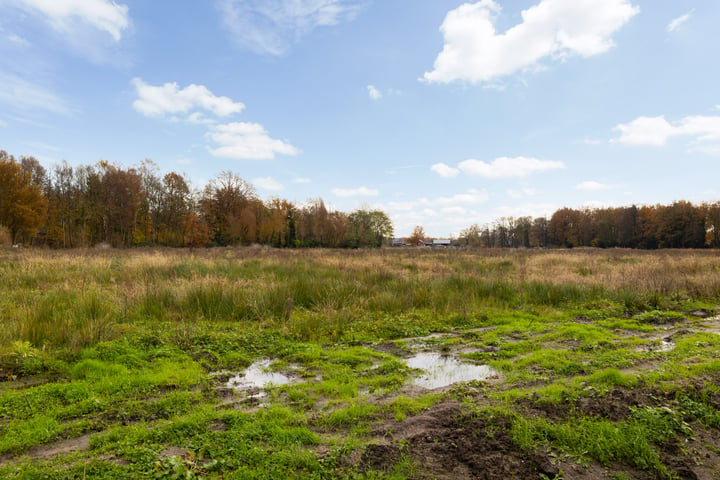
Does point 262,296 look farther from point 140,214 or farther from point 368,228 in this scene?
point 368,228

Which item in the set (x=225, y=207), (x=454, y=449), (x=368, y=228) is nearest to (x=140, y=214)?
(x=225, y=207)

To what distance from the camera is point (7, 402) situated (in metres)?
4.18

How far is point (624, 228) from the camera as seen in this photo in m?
69.8

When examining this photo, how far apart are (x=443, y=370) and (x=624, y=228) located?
81748mm

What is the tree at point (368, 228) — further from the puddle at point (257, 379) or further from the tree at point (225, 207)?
the puddle at point (257, 379)

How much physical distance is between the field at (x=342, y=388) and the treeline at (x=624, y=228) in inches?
2687

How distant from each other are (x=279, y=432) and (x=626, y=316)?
33.2 feet

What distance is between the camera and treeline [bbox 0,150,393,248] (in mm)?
38219

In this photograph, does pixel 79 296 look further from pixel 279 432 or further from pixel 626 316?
pixel 626 316

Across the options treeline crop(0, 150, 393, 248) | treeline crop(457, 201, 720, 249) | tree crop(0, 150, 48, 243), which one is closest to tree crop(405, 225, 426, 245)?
treeline crop(457, 201, 720, 249)

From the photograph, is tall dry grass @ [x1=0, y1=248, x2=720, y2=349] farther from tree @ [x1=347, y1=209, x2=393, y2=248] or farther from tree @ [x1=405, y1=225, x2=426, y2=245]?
tree @ [x1=405, y1=225, x2=426, y2=245]

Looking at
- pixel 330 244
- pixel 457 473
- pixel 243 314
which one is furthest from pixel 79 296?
pixel 330 244

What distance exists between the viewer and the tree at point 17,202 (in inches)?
1411

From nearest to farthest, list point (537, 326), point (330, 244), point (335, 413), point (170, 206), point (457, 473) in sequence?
point (457, 473) → point (335, 413) → point (537, 326) → point (170, 206) → point (330, 244)
